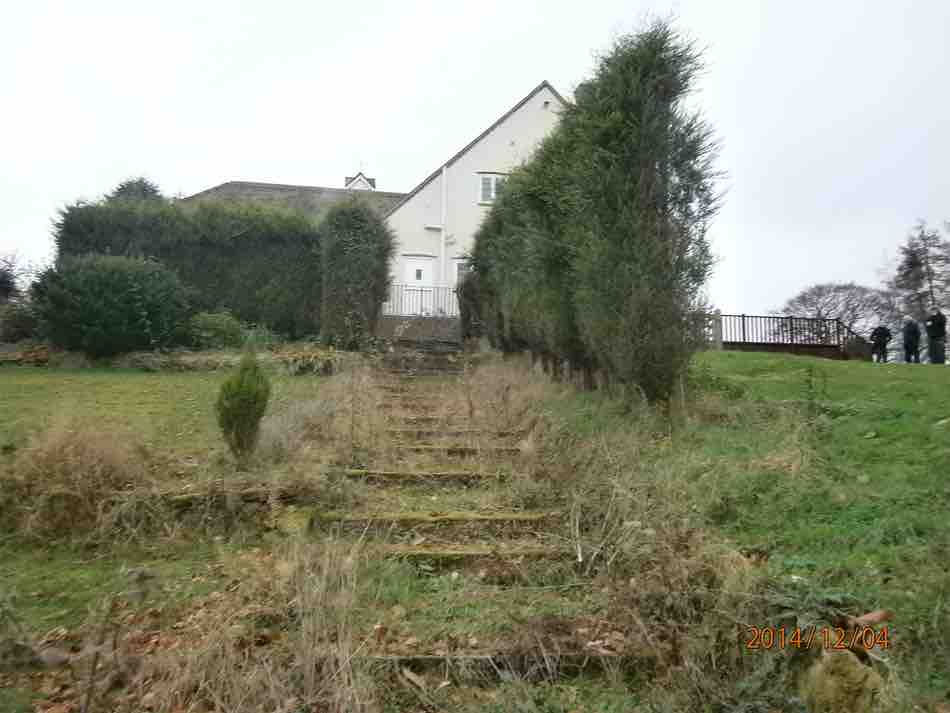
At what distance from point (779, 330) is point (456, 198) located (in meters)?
11.9

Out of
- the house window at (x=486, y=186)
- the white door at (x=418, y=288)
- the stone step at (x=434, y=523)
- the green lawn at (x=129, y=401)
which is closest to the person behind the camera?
the stone step at (x=434, y=523)

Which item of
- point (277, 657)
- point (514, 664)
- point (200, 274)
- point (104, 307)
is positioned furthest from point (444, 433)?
point (200, 274)

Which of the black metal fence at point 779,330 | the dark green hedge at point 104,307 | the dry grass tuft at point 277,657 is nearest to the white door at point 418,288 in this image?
the dark green hedge at point 104,307

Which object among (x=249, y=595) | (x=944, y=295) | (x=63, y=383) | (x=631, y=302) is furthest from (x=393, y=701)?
(x=944, y=295)

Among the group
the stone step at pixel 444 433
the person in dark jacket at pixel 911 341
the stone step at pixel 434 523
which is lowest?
the stone step at pixel 434 523

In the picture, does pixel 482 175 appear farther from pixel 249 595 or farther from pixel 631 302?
pixel 249 595

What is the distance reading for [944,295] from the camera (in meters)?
26.2

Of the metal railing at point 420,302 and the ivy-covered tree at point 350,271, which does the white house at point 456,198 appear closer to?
the metal railing at point 420,302

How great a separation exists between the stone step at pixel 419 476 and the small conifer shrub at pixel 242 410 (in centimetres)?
89

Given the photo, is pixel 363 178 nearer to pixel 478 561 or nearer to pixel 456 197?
pixel 456 197

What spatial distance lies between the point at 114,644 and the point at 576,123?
6992mm

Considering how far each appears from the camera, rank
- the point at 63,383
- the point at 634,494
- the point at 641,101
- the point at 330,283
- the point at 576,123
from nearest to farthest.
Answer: the point at 634,494
the point at 641,101
the point at 576,123
the point at 63,383
the point at 330,283

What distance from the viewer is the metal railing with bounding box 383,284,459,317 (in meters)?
20.3

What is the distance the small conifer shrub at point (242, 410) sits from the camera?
18.6 ft
